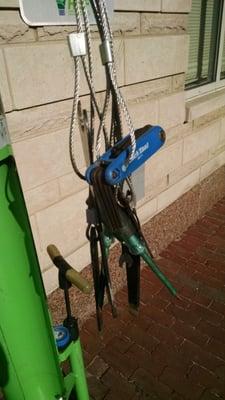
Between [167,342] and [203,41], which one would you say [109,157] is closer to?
[167,342]

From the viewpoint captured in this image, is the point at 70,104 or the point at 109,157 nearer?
the point at 109,157

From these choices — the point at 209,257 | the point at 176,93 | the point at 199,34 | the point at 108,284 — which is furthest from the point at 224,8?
the point at 108,284

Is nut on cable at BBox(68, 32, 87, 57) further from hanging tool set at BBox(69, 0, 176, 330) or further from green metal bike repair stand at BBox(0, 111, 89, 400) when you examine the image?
green metal bike repair stand at BBox(0, 111, 89, 400)

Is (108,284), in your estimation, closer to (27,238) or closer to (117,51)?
(27,238)

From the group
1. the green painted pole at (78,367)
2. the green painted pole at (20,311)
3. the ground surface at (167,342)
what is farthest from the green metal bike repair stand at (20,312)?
the ground surface at (167,342)

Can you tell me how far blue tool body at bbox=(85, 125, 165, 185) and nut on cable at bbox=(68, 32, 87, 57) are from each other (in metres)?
0.28

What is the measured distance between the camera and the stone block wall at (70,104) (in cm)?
161

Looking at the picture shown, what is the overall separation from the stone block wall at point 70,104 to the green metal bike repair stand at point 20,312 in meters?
0.81

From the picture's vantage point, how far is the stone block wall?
5.28ft

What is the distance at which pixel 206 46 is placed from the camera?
10.9 ft

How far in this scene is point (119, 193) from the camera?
107cm

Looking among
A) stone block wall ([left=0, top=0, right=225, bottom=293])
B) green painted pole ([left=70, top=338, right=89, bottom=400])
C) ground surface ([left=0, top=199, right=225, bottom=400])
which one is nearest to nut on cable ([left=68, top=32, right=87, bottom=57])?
stone block wall ([left=0, top=0, right=225, bottom=293])

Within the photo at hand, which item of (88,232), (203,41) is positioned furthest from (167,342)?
(203,41)

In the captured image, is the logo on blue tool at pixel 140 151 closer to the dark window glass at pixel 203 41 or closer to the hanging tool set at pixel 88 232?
the hanging tool set at pixel 88 232
